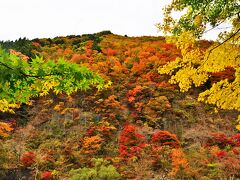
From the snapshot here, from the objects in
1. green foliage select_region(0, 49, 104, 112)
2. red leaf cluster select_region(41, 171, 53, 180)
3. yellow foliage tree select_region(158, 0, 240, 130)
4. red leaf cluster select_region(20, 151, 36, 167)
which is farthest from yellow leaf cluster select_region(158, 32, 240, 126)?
red leaf cluster select_region(20, 151, 36, 167)

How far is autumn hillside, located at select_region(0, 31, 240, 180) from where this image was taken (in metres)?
15.0

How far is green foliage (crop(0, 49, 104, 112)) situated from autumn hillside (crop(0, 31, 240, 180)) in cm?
643

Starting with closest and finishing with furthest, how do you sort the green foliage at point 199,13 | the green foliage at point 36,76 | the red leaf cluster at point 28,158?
the green foliage at point 36,76, the green foliage at point 199,13, the red leaf cluster at point 28,158

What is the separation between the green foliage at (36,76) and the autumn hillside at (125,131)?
643 cm

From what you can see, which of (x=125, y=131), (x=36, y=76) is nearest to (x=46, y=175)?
(x=125, y=131)

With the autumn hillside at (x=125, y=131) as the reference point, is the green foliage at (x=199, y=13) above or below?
above

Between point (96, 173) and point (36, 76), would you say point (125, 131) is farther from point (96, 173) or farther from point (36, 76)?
point (36, 76)

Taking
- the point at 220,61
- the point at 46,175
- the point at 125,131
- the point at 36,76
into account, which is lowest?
the point at 46,175

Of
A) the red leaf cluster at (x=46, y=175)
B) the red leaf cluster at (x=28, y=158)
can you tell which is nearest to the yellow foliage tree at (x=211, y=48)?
the red leaf cluster at (x=46, y=175)

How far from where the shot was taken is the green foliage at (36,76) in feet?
10.7

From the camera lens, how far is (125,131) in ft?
61.6

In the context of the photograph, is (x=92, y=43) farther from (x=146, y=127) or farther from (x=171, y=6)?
(x=171, y=6)

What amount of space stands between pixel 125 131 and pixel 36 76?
612 inches

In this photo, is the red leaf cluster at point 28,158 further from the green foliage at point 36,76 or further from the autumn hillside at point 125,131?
the green foliage at point 36,76
